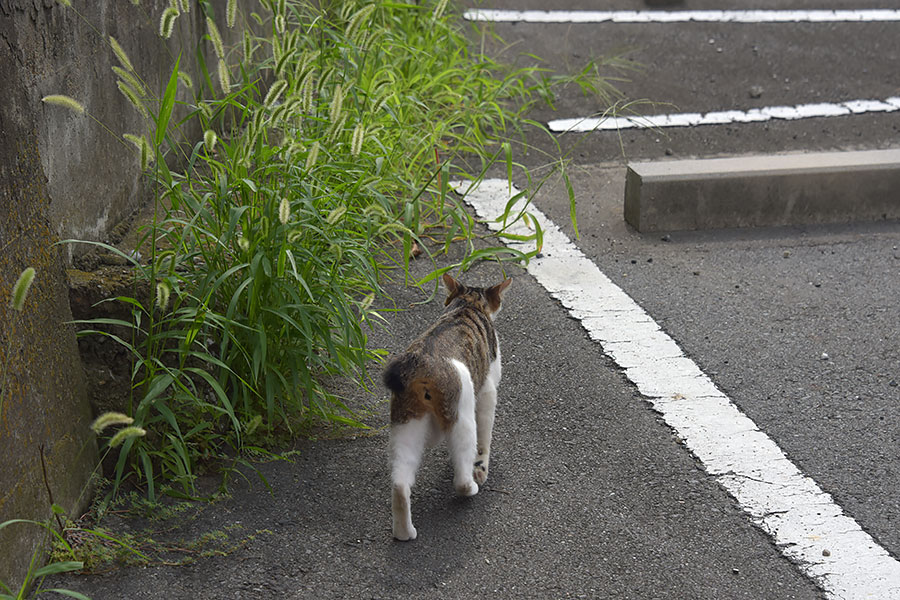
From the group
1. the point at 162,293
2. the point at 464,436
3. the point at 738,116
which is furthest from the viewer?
the point at 738,116

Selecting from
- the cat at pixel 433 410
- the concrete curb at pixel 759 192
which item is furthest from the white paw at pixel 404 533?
the concrete curb at pixel 759 192

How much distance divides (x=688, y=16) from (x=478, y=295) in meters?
7.15

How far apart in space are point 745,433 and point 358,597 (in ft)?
5.73

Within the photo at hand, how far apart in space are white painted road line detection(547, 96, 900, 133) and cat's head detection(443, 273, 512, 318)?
3485 millimetres

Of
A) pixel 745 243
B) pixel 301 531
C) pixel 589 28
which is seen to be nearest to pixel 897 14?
pixel 589 28

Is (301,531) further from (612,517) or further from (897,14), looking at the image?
(897,14)

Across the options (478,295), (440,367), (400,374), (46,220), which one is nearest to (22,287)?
(46,220)

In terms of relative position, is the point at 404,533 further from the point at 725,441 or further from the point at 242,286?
the point at 725,441

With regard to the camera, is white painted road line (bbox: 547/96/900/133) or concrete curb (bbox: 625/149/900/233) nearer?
concrete curb (bbox: 625/149/900/233)

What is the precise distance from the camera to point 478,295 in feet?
12.4

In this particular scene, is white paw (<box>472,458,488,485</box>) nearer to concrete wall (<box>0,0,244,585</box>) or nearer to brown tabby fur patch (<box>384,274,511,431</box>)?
brown tabby fur patch (<box>384,274,511,431</box>)

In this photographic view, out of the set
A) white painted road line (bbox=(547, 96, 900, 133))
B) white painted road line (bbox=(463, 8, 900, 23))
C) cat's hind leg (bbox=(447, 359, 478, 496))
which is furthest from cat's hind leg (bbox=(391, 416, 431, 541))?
white painted road line (bbox=(463, 8, 900, 23))

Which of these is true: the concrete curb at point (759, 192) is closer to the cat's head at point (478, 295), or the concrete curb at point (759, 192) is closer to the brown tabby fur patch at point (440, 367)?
the cat's head at point (478, 295)

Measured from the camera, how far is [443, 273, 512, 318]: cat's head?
3.76m
